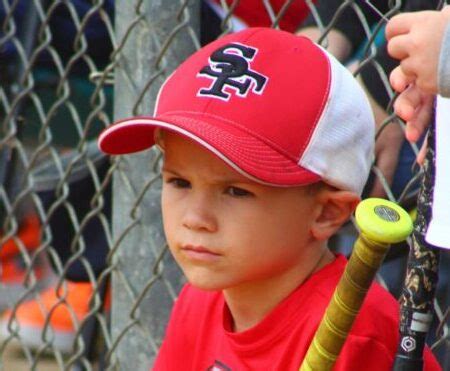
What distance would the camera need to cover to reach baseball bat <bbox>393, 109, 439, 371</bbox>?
1830 millimetres

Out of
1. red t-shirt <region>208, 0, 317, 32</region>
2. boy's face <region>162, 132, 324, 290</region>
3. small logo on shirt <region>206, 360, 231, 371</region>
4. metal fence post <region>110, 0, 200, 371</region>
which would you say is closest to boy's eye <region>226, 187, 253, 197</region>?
boy's face <region>162, 132, 324, 290</region>

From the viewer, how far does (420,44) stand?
1750 mm

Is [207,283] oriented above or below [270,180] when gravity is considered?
below

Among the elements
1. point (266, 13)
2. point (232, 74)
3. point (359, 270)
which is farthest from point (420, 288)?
point (266, 13)

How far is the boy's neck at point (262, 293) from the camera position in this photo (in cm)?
223

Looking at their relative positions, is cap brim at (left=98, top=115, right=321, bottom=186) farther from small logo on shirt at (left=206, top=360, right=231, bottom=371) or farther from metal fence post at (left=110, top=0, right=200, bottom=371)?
metal fence post at (left=110, top=0, right=200, bottom=371)

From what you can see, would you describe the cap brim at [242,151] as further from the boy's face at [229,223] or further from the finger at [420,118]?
the finger at [420,118]

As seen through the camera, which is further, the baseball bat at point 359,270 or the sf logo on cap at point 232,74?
the sf logo on cap at point 232,74

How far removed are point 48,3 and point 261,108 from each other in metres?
2.40

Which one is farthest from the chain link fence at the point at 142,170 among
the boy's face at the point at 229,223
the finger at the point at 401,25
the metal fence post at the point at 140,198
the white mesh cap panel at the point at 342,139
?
the finger at the point at 401,25

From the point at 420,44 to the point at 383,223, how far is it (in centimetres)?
29

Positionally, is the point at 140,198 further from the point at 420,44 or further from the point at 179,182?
the point at 420,44

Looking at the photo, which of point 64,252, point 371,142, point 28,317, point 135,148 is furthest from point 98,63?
point 371,142

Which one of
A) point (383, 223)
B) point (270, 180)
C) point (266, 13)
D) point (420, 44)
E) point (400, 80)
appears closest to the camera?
point (383, 223)
